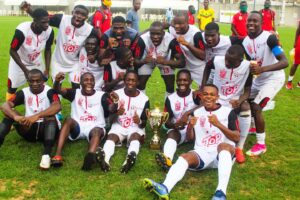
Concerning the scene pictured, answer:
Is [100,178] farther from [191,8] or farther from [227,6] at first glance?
[227,6]

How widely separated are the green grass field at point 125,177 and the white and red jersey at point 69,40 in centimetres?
167

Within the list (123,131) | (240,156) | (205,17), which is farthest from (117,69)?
(205,17)

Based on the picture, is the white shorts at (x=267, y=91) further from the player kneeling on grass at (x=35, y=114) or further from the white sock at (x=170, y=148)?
the player kneeling on grass at (x=35, y=114)

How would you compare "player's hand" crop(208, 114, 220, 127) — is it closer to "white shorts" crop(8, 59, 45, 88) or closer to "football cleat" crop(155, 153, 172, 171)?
"football cleat" crop(155, 153, 172, 171)

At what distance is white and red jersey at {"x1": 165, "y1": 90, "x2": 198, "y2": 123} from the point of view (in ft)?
19.0

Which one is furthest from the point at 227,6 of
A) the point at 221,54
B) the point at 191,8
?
the point at 221,54

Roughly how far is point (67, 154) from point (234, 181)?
2.48 metres

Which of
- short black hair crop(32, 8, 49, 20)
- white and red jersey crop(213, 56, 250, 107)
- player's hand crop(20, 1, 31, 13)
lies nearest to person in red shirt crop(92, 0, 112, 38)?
player's hand crop(20, 1, 31, 13)

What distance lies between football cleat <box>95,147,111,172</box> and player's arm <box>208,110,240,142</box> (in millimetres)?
1499

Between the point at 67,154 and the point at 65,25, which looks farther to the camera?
the point at 65,25

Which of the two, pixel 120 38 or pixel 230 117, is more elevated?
pixel 120 38

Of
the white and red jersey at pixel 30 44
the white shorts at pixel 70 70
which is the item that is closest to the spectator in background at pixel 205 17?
the white shorts at pixel 70 70

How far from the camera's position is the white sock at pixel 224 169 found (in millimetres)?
4203

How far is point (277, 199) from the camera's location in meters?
4.30
